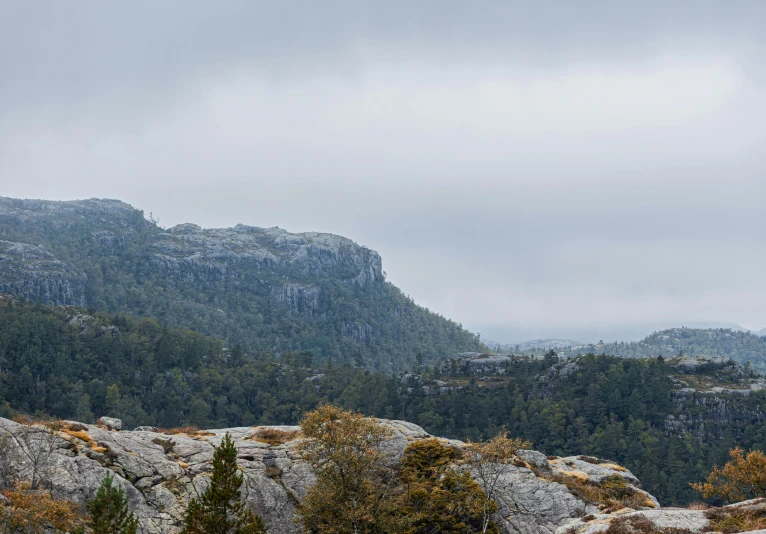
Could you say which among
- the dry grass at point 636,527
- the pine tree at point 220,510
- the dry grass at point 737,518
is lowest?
the pine tree at point 220,510

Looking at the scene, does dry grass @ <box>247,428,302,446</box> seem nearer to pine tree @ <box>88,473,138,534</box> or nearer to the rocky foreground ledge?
the rocky foreground ledge

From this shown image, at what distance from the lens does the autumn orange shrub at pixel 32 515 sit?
1156 inches

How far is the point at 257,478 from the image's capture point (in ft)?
152

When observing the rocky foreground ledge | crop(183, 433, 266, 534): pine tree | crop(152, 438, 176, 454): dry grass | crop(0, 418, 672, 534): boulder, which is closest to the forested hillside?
the rocky foreground ledge

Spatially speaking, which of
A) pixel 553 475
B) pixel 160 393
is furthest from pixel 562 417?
pixel 160 393

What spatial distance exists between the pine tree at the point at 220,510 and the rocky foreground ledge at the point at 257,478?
515 cm

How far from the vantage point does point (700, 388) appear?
154750 mm

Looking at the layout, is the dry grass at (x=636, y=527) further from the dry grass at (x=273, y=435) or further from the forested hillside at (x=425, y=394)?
the forested hillside at (x=425, y=394)

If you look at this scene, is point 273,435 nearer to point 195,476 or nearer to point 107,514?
point 195,476

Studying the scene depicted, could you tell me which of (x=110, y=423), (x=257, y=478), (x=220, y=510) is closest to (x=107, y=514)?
(x=220, y=510)

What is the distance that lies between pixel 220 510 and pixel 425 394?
14114 cm

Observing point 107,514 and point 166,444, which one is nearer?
point 107,514

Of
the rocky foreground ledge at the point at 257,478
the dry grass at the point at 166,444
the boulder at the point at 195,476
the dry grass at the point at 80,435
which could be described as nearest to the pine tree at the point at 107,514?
the rocky foreground ledge at the point at 257,478

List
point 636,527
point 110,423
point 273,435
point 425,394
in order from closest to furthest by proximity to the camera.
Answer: point 636,527
point 110,423
point 273,435
point 425,394
